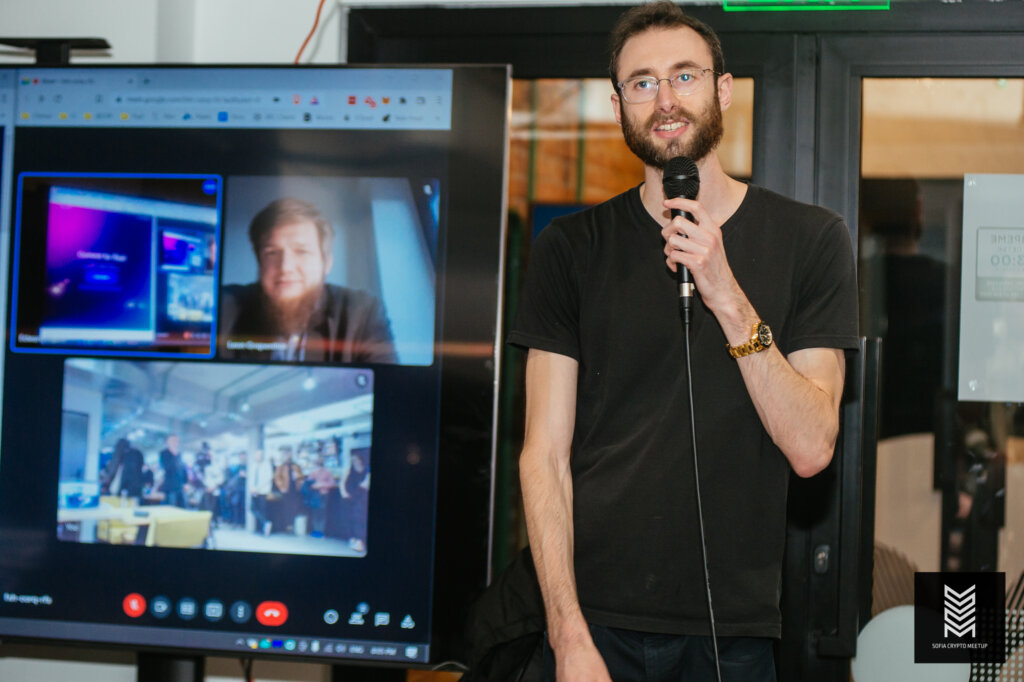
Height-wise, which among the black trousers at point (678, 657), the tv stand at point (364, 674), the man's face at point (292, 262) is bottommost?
the tv stand at point (364, 674)

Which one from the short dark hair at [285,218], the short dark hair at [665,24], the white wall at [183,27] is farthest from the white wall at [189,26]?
the short dark hair at [665,24]

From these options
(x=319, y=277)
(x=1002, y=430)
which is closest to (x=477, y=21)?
(x=319, y=277)

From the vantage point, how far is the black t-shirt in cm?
157

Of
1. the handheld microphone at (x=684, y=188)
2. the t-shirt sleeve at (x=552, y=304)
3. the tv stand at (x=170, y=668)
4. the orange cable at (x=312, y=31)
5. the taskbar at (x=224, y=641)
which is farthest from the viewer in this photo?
the orange cable at (x=312, y=31)

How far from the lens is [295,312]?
2154 mm

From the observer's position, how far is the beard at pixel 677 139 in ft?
5.18

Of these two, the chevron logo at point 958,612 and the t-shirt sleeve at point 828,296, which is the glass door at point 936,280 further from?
the t-shirt sleeve at point 828,296

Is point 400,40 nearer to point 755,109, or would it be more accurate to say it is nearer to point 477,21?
point 477,21

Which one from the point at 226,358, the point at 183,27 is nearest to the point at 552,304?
the point at 226,358

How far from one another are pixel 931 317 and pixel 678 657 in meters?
1.22

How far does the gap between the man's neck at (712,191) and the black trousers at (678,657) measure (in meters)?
0.73

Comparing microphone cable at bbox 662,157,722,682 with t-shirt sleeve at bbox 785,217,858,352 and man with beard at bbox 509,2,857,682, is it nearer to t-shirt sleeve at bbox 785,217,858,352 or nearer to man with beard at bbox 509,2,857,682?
man with beard at bbox 509,2,857,682

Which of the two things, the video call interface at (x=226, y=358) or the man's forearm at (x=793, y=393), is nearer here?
the man's forearm at (x=793, y=393)

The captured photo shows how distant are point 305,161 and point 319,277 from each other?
285mm
